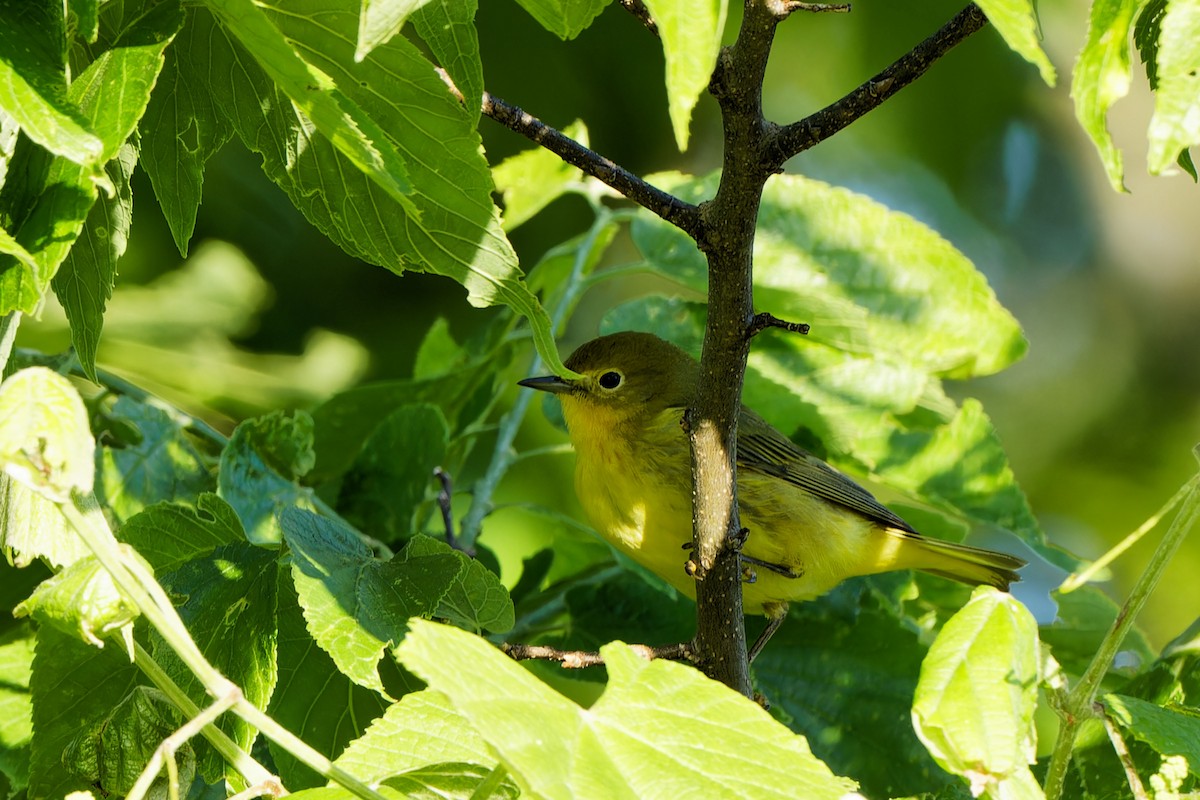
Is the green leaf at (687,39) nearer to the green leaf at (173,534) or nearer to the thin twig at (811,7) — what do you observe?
the thin twig at (811,7)

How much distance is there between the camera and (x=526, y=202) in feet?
11.3

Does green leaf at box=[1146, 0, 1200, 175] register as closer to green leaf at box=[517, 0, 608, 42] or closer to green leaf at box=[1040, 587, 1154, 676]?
green leaf at box=[517, 0, 608, 42]

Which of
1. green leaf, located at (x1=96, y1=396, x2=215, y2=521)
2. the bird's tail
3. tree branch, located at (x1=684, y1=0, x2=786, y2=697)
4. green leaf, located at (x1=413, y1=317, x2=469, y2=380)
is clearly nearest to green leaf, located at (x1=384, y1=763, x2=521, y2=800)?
tree branch, located at (x1=684, y1=0, x2=786, y2=697)

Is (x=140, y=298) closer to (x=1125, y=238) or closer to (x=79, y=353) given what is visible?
(x=79, y=353)

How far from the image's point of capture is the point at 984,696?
126 centimetres

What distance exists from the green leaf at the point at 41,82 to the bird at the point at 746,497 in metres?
2.06

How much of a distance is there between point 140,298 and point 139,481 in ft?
5.30

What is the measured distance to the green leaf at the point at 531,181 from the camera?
3389 millimetres

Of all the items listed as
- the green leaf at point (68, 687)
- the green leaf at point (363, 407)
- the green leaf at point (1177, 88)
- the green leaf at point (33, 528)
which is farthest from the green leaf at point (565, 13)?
the green leaf at point (363, 407)

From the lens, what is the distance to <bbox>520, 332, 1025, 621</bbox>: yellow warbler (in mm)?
3361

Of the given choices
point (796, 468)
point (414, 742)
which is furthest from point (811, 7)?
point (796, 468)

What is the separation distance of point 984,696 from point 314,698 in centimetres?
126

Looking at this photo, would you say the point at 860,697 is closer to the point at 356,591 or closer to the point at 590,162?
the point at 356,591

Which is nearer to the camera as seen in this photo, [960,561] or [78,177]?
[78,177]
